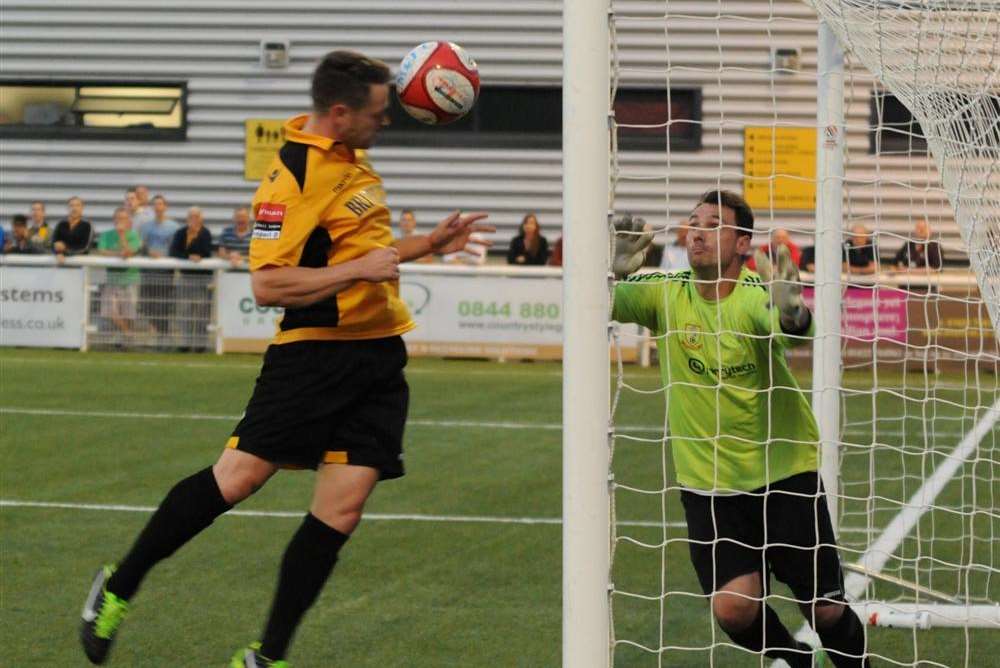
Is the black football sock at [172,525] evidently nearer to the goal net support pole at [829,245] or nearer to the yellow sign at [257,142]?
the goal net support pole at [829,245]

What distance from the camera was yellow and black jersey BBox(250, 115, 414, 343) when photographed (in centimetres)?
502

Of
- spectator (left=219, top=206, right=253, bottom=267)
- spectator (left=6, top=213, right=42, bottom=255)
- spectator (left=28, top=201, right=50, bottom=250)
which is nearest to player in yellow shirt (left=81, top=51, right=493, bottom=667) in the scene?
spectator (left=219, top=206, right=253, bottom=267)

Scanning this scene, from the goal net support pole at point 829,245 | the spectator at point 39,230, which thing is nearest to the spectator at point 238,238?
the spectator at point 39,230

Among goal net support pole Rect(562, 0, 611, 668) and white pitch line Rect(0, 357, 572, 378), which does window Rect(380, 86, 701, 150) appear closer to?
white pitch line Rect(0, 357, 572, 378)

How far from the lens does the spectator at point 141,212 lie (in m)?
20.8

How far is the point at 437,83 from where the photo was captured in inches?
215

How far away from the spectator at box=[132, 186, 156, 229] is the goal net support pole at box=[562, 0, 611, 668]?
669 inches

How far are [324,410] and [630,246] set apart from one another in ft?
3.76

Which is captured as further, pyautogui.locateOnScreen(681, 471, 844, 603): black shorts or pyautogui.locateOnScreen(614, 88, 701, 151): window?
pyautogui.locateOnScreen(614, 88, 701, 151): window

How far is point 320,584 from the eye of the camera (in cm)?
510

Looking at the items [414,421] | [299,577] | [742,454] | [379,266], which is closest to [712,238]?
[742,454]

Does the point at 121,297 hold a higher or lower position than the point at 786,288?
higher

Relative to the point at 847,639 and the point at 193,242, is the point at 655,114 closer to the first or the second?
the point at 193,242

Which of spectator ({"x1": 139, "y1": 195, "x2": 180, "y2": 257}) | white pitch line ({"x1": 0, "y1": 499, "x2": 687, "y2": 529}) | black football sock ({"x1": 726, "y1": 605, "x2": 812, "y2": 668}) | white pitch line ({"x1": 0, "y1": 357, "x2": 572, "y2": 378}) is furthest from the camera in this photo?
spectator ({"x1": 139, "y1": 195, "x2": 180, "y2": 257})
